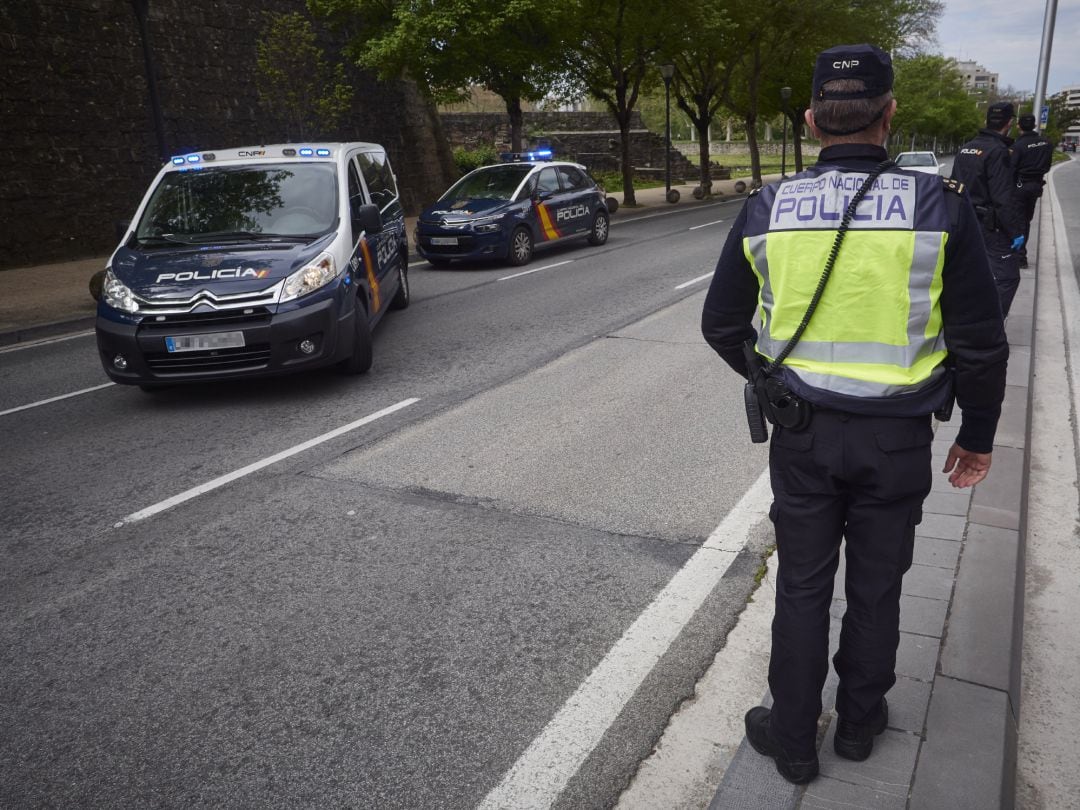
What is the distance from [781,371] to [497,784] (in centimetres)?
143

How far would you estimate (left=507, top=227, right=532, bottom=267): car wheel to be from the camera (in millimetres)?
14390

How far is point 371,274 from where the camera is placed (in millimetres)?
8094

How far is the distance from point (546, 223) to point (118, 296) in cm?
966

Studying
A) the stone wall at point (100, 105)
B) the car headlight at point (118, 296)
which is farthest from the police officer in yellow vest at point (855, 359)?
the stone wall at point (100, 105)

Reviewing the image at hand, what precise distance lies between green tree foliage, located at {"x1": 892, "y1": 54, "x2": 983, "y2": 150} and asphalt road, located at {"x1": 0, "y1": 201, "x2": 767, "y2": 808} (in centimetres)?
3697

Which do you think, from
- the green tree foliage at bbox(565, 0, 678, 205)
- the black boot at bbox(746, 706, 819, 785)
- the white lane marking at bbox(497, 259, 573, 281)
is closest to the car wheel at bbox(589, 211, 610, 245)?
the white lane marking at bbox(497, 259, 573, 281)

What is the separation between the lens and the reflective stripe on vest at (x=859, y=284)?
215 centimetres

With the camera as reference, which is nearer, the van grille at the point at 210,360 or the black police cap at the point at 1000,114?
the van grille at the point at 210,360

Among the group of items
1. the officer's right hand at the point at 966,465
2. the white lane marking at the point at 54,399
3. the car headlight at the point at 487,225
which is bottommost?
the white lane marking at the point at 54,399

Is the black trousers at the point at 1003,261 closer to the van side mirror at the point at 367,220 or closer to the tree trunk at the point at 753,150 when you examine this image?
the van side mirror at the point at 367,220

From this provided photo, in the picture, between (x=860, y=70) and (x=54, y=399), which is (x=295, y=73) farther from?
(x=860, y=70)

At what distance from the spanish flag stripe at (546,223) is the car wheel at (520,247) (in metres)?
0.50

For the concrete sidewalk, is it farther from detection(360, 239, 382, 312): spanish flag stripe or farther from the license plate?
the license plate

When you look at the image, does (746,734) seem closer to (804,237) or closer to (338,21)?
(804,237)
